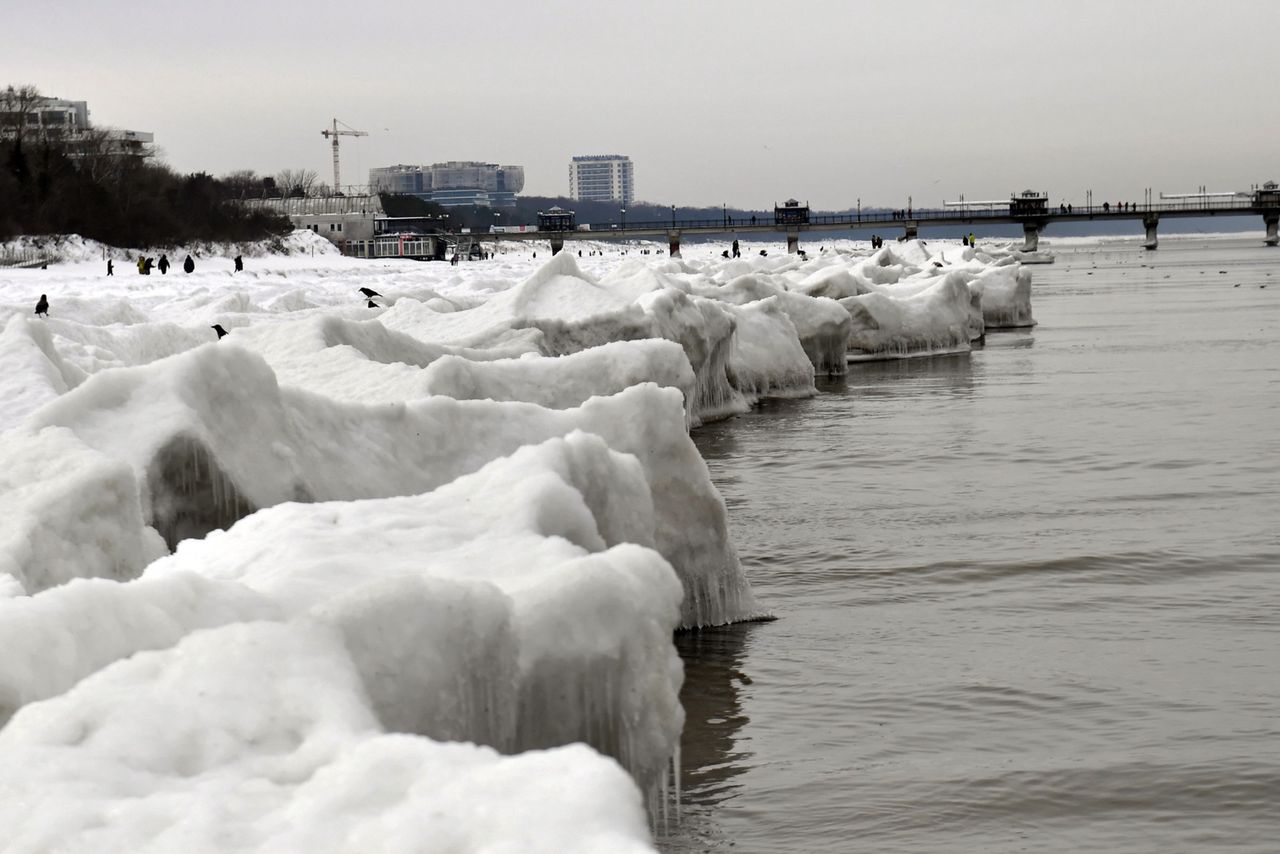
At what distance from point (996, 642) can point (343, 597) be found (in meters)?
5.19

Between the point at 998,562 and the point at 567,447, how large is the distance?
5126mm

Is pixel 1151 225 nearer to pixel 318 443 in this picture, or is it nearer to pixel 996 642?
pixel 996 642

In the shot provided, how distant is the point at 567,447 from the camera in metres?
6.63

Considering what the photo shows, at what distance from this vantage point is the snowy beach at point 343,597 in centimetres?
342

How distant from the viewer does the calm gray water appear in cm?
643

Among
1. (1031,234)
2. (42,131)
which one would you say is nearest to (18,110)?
(42,131)

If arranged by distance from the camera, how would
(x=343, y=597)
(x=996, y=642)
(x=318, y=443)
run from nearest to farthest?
(x=343, y=597) < (x=318, y=443) < (x=996, y=642)

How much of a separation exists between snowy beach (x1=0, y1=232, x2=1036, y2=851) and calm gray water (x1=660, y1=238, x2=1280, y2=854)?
917 mm

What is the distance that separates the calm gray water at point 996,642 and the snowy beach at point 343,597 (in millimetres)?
917

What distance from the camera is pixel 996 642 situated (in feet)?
29.0

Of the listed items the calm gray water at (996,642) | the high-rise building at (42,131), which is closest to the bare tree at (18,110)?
the high-rise building at (42,131)

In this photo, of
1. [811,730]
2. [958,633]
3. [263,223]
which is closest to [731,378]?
[958,633]

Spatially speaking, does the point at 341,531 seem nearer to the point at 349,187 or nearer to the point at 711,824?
the point at 711,824

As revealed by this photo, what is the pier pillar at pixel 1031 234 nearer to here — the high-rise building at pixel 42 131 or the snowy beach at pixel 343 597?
the high-rise building at pixel 42 131
